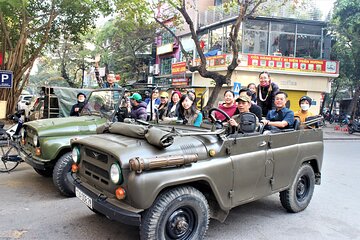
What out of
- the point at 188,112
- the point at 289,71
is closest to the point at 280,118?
the point at 188,112

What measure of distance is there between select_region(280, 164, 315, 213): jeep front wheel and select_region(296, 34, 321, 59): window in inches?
788

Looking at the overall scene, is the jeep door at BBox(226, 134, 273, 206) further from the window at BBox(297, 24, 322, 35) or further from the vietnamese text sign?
the vietnamese text sign

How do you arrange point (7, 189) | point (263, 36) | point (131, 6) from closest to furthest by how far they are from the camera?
point (7, 189), point (131, 6), point (263, 36)

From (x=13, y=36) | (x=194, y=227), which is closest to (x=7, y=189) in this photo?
(x=194, y=227)

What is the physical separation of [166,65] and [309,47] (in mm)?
13321

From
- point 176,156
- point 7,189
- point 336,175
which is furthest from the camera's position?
point 336,175

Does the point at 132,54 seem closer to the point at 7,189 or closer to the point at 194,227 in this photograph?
the point at 7,189

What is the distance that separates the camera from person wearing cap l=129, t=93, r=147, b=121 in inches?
242

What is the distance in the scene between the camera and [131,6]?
12844 millimetres

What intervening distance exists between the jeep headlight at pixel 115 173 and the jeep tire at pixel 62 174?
2.28 m

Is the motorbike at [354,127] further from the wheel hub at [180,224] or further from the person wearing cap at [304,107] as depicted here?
the wheel hub at [180,224]

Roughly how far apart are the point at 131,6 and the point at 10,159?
8.38m

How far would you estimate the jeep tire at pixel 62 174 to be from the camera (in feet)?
17.0

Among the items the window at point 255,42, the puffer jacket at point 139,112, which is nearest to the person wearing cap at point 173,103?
the puffer jacket at point 139,112
